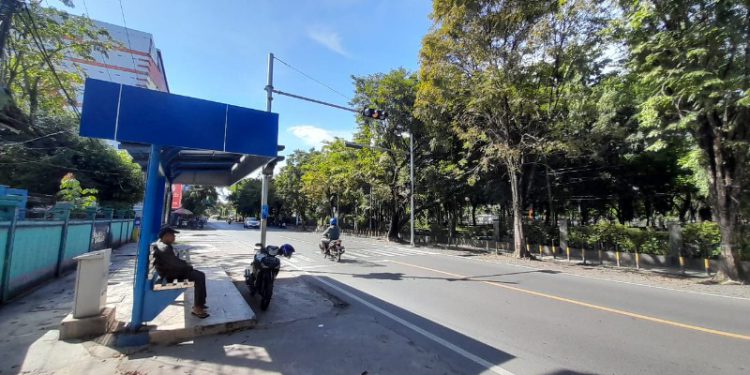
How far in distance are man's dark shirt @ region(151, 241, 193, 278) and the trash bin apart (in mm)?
678

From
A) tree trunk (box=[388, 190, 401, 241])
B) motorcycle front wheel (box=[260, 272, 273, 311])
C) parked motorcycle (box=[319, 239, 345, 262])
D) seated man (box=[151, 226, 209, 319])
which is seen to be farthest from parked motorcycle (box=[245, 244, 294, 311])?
tree trunk (box=[388, 190, 401, 241])

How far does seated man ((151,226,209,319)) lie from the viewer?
204 inches

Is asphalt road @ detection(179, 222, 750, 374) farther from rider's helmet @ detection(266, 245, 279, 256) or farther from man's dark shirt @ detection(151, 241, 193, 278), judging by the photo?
man's dark shirt @ detection(151, 241, 193, 278)

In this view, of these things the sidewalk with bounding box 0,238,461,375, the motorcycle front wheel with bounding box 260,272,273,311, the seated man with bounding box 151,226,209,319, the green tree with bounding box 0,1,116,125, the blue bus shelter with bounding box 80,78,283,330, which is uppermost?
the green tree with bounding box 0,1,116,125

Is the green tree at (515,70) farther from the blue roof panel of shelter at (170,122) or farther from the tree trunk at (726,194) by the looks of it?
the blue roof panel of shelter at (170,122)

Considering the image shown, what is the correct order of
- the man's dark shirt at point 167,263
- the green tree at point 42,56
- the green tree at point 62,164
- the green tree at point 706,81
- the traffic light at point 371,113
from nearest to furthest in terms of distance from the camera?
the man's dark shirt at point 167,263, the green tree at point 706,81, the traffic light at point 371,113, the green tree at point 42,56, the green tree at point 62,164

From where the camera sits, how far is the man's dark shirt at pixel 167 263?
16.9ft

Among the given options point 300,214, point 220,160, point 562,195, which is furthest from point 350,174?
point 300,214

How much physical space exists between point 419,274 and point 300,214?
175 ft

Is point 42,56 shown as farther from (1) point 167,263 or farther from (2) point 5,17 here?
(1) point 167,263

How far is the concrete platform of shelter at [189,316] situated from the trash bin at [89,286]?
1.43 ft

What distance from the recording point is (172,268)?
521 cm

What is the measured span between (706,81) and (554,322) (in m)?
→ 8.81

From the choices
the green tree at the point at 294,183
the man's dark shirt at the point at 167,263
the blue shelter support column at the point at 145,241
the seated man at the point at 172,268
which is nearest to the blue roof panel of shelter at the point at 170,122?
the blue shelter support column at the point at 145,241
